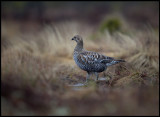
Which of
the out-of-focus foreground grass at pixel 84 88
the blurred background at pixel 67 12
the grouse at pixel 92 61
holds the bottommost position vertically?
the out-of-focus foreground grass at pixel 84 88

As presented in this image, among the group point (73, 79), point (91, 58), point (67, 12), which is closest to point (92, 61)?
point (91, 58)

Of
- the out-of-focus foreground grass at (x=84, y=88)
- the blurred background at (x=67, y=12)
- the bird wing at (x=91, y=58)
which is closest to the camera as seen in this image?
the out-of-focus foreground grass at (x=84, y=88)

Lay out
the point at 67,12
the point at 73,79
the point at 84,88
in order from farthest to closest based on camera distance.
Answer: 1. the point at 67,12
2. the point at 73,79
3. the point at 84,88

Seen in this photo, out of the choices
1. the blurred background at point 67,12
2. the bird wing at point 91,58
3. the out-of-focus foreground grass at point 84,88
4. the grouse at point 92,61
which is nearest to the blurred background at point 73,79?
the out-of-focus foreground grass at point 84,88

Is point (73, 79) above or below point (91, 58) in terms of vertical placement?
below

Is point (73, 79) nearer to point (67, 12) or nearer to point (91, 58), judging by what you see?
point (91, 58)

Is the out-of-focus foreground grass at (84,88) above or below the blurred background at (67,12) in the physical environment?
below

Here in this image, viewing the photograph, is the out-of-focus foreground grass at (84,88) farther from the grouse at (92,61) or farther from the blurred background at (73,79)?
the grouse at (92,61)

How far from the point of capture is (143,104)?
4.83 m

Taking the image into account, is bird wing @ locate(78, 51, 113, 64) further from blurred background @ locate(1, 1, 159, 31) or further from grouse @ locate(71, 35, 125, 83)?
blurred background @ locate(1, 1, 159, 31)

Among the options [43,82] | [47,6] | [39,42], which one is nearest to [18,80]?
[43,82]

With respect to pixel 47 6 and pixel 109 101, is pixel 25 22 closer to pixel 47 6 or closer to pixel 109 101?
pixel 47 6

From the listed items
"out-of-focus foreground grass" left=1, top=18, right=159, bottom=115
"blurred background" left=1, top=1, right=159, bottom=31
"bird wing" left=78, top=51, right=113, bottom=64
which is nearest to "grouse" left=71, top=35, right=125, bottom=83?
"bird wing" left=78, top=51, right=113, bottom=64

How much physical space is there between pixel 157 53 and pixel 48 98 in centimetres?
440
